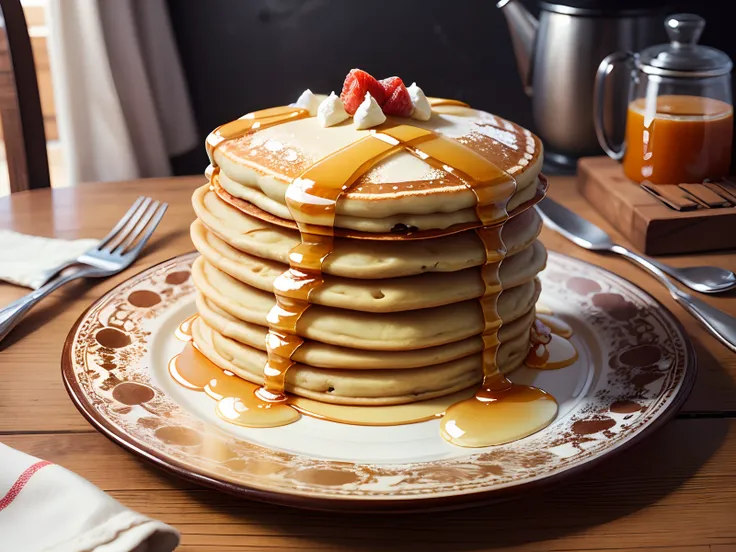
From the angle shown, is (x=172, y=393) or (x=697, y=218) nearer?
(x=172, y=393)

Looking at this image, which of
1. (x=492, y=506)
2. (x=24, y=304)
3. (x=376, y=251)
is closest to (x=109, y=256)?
(x=24, y=304)

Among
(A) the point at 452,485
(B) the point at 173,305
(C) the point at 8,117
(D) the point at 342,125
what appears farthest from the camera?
(C) the point at 8,117

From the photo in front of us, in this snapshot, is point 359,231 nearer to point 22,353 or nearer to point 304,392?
point 304,392

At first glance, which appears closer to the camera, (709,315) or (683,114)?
(709,315)

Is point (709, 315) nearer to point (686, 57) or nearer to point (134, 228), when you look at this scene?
point (686, 57)

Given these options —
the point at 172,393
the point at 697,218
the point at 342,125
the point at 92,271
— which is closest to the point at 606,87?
the point at 697,218

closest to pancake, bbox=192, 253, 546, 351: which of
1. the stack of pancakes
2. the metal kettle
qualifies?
the stack of pancakes

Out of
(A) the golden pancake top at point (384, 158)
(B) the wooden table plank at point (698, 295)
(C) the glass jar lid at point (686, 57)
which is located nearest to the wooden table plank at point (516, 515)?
(B) the wooden table plank at point (698, 295)
